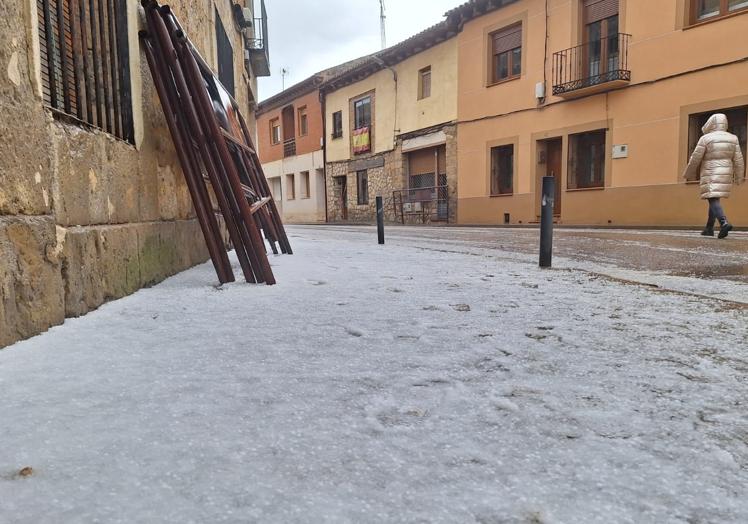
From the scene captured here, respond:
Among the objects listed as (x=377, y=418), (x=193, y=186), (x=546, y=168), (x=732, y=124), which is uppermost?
(x=732, y=124)

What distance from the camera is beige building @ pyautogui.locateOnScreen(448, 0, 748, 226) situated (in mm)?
9438

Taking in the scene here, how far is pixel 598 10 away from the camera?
1120cm

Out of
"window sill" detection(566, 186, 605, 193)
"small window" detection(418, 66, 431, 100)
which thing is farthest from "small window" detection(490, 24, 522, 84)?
"window sill" detection(566, 186, 605, 193)

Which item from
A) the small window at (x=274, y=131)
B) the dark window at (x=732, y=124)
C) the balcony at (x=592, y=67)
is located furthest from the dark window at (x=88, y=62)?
the small window at (x=274, y=131)

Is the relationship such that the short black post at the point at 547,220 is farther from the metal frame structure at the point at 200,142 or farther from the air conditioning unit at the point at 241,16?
the air conditioning unit at the point at 241,16

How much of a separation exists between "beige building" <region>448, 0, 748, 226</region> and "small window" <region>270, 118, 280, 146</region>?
1212cm

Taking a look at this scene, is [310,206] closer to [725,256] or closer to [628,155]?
[628,155]

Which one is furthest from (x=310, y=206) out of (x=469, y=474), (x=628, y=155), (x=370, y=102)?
(x=469, y=474)

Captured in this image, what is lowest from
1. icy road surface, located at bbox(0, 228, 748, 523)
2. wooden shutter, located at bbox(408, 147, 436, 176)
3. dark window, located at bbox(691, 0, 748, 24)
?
icy road surface, located at bbox(0, 228, 748, 523)

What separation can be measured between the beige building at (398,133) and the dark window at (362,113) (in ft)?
0.12

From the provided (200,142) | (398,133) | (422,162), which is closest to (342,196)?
(398,133)

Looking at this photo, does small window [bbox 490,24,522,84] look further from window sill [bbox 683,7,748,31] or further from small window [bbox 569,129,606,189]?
window sill [bbox 683,7,748,31]

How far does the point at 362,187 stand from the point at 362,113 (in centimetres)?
269

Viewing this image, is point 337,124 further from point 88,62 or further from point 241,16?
point 88,62
